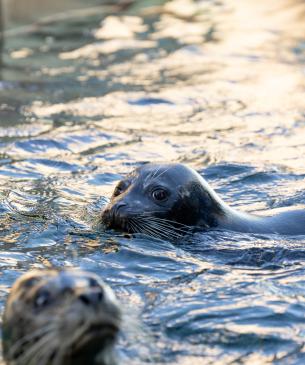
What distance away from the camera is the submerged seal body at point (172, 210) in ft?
23.7

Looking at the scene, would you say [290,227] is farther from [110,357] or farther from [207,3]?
[207,3]

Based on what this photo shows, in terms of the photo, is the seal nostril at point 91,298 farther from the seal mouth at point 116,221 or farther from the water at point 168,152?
the seal mouth at point 116,221

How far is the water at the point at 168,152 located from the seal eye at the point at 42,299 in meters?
0.96

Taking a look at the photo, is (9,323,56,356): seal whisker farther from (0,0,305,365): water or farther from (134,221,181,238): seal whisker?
(134,221,181,238): seal whisker

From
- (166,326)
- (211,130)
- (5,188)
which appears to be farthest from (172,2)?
(166,326)

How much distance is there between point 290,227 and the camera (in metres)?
7.61

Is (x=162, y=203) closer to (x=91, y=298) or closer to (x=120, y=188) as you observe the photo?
(x=120, y=188)

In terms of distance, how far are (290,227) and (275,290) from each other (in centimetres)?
131

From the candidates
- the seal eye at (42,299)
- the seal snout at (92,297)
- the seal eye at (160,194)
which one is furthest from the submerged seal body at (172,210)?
the seal snout at (92,297)

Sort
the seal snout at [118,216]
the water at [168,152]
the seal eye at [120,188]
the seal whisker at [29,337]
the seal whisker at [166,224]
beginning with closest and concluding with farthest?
the seal whisker at [29,337], the water at [168,152], the seal snout at [118,216], the seal whisker at [166,224], the seal eye at [120,188]

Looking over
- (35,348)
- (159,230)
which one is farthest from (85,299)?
(159,230)

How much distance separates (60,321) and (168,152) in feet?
20.8

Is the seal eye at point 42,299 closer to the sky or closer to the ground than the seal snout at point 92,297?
closer to the ground

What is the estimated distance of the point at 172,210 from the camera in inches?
292
